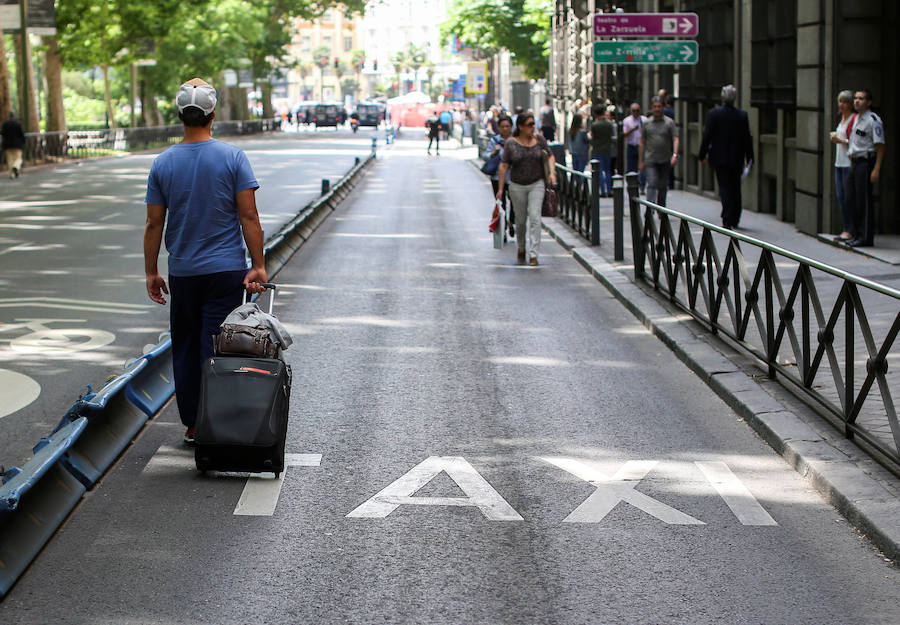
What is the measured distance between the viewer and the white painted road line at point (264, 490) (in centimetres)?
589

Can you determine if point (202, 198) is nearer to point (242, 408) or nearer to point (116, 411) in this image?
point (242, 408)

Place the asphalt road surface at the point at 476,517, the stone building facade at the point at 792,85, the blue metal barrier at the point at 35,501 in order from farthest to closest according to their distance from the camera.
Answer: the stone building facade at the point at 792,85
the blue metal barrier at the point at 35,501
the asphalt road surface at the point at 476,517

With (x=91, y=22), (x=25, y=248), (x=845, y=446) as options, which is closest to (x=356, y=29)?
(x=91, y=22)

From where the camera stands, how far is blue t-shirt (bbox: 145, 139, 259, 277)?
6434 millimetres

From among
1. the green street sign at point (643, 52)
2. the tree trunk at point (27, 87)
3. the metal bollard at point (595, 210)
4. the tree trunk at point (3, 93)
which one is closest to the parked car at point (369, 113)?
the tree trunk at point (27, 87)

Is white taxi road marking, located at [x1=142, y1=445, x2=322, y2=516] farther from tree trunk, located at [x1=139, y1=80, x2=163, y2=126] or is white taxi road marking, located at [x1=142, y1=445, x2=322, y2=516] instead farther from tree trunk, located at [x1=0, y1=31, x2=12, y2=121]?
tree trunk, located at [x1=139, y1=80, x2=163, y2=126]

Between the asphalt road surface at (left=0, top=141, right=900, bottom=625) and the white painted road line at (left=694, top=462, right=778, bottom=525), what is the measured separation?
0.05 feet

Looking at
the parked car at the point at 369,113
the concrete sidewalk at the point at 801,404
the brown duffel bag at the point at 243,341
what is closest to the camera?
the concrete sidewalk at the point at 801,404

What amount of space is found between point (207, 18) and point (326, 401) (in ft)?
210

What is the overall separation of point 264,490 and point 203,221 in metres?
1.37

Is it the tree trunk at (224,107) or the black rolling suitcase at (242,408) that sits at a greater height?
the tree trunk at (224,107)

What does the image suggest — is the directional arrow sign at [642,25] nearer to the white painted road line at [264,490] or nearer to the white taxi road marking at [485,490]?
the white taxi road marking at [485,490]

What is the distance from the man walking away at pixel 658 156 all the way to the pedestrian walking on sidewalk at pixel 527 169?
4306mm

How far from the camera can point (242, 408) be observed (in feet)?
Answer: 19.7
